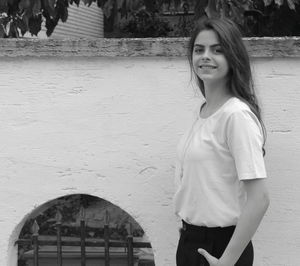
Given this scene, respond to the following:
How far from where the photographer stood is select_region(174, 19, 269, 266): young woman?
6.19 feet

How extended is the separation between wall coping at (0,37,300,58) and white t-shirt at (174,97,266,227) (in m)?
0.74

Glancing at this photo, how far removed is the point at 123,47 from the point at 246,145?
1.17 meters

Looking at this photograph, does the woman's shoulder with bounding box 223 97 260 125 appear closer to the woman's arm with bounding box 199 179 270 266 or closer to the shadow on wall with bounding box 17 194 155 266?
the woman's arm with bounding box 199 179 270 266

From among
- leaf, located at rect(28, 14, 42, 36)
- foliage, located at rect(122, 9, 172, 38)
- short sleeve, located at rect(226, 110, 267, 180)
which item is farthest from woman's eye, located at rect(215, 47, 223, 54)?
foliage, located at rect(122, 9, 172, 38)

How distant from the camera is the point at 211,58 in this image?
2.06 m

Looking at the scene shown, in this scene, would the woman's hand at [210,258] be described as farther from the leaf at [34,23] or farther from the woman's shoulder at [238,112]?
the leaf at [34,23]

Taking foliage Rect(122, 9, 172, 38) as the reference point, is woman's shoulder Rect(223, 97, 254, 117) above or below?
below

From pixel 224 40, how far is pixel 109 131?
108 cm

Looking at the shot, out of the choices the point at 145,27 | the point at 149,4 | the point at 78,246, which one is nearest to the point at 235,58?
the point at 78,246

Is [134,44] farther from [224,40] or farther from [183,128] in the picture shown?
[224,40]

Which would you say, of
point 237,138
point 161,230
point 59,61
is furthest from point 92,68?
point 237,138

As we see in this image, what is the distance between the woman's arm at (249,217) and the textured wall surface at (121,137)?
0.91 meters

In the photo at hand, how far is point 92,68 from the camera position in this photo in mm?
2887

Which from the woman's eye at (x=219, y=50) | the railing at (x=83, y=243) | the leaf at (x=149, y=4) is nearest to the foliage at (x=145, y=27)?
the leaf at (x=149, y=4)
